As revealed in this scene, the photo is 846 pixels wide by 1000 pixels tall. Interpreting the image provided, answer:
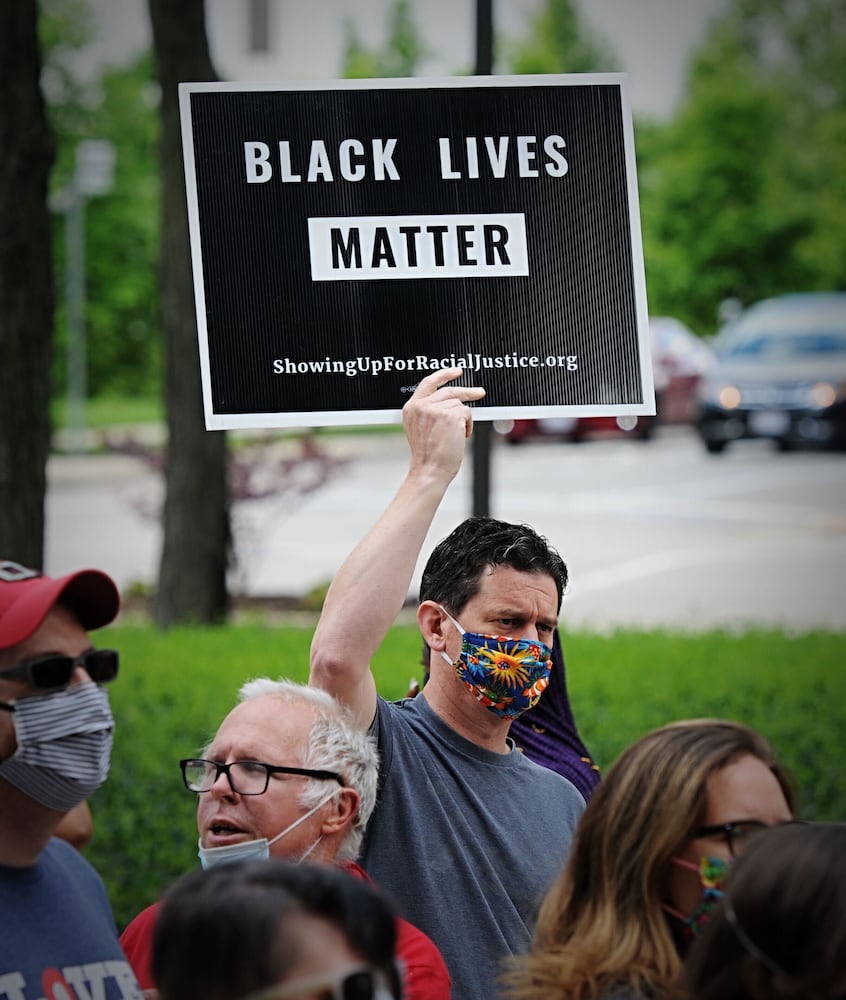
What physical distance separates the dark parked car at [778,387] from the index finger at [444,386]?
65.4 feet

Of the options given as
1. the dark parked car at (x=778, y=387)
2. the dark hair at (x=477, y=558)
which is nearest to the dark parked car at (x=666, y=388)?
the dark parked car at (x=778, y=387)

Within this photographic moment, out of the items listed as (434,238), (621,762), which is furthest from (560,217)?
(621,762)

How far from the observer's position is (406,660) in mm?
7965

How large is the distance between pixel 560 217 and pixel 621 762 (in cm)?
140

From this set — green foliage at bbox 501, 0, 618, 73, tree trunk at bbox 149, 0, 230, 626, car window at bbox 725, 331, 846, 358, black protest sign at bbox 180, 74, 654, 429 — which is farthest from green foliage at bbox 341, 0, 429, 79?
black protest sign at bbox 180, 74, 654, 429

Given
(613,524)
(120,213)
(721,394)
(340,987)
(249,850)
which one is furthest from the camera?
(120,213)

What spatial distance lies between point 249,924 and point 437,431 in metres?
1.49

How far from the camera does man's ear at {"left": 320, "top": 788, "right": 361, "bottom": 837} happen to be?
3109 millimetres

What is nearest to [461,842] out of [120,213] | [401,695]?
[401,695]

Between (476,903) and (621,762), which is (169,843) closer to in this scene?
(476,903)

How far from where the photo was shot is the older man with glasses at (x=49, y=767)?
8.16ft

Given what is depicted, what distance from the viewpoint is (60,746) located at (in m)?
2.51

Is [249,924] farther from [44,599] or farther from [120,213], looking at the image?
[120,213]

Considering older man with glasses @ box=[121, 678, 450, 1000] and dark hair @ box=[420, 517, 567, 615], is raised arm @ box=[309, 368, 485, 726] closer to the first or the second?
older man with glasses @ box=[121, 678, 450, 1000]
